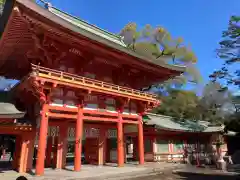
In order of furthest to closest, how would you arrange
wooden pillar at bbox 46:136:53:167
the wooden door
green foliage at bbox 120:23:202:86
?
green foliage at bbox 120:23:202:86
the wooden door
wooden pillar at bbox 46:136:53:167

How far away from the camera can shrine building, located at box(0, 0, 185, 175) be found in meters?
11.6

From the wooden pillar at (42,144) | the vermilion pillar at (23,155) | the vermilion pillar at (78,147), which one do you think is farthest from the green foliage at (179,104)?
the wooden pillar at (42,144)

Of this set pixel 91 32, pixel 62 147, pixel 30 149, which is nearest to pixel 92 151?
pixel 62 147

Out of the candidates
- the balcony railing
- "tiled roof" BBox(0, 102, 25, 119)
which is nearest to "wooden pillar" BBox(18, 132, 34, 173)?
"tiled roof" BBox(0, 102, 25, 119)

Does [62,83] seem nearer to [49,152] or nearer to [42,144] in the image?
[42,144]

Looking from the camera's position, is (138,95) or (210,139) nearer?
(138,95)

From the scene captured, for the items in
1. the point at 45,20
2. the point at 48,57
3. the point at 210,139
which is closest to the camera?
the point at 45,20

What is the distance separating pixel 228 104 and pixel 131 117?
3336 cm

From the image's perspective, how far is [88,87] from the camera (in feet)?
44.7

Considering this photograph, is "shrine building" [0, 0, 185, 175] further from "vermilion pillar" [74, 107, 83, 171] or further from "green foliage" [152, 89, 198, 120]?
"green foliage" [152, 89, 198, 120]

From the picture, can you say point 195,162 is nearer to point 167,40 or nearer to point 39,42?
point 39,42

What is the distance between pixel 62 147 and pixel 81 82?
14.9ft

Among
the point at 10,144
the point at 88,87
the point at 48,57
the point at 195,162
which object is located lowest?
the point at 195,162

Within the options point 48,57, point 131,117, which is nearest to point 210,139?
point 131,117
